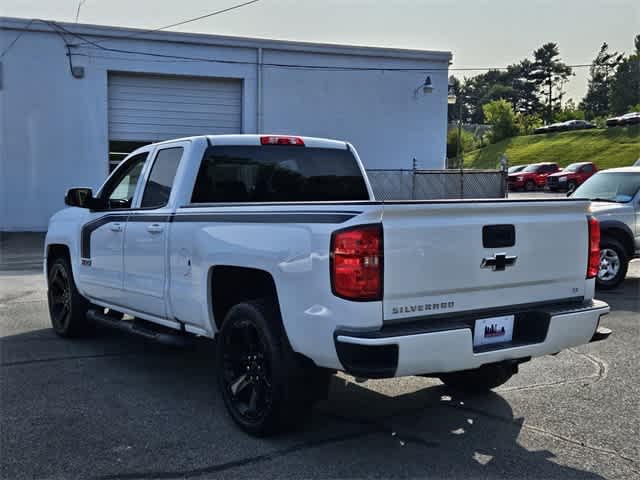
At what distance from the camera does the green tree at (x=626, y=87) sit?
269ft

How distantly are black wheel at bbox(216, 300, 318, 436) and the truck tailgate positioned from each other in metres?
0.76

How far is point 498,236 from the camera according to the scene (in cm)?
438

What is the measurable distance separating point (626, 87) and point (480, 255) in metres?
87.8

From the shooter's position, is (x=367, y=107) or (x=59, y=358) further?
(x=367, y=107)

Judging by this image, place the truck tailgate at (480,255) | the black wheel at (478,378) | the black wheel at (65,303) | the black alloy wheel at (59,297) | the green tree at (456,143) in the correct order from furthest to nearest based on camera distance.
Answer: the green tree at (456,143) → the black alloy wheel at (59,297) → the black wheel at (65,303) → the black wheel at (478,378) → the truck tailgate at (480,255)

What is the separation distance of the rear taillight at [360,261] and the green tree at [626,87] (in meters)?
86.1

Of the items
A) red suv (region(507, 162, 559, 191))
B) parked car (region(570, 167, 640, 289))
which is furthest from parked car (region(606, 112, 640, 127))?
parked car (region(570, 167, 640, 289))

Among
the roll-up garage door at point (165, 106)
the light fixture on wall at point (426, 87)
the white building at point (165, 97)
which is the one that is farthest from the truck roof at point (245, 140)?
the light fixture on wall at point (426, 87)

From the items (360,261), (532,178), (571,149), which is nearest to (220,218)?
(360,261)

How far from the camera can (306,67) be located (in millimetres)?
24141

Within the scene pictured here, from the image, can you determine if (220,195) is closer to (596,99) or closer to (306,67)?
(306,67)

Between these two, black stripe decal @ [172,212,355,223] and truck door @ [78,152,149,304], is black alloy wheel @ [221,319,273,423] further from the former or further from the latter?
truck door @ [78,152,149,304]

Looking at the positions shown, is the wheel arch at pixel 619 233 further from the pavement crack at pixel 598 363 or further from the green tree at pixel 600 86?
the green tree at pixel 600 86

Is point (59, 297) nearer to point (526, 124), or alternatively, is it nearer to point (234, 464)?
point (234, 464)
